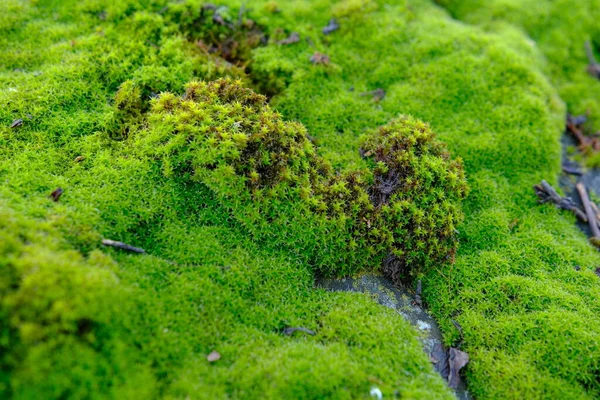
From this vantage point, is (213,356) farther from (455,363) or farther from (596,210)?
(596,210)

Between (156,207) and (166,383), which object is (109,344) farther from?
(156,207)

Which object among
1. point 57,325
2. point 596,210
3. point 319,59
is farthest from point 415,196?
point 57,325

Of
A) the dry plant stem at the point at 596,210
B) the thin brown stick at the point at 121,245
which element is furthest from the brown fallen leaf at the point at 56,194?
the dry plant stem at the point at 596,210

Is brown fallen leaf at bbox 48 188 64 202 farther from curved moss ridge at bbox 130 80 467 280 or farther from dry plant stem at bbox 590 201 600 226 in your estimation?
dry plant stem at bbox 590 201 600 226

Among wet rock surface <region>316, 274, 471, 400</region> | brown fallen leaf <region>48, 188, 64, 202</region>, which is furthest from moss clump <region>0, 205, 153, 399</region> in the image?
wet rock surface <region>316, 274, 471, 400</region>

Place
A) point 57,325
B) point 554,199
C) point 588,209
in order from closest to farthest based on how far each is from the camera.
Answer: point 57,325
point 554,199
point 588,209

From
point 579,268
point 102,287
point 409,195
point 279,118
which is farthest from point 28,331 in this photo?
point 579,268

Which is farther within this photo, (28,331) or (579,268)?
(579,268)
